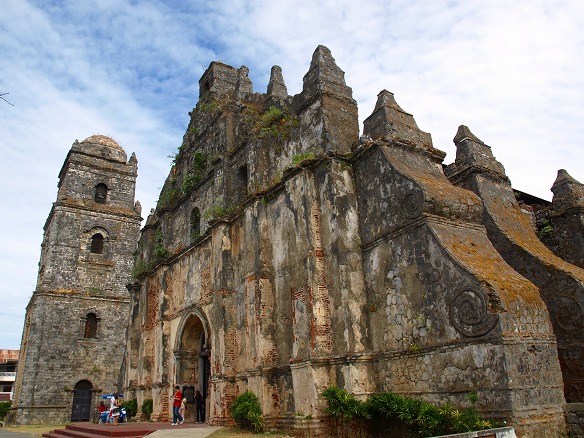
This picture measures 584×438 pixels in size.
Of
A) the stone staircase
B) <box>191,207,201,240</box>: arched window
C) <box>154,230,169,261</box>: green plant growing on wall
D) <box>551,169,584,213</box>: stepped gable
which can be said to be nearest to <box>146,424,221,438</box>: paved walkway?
the stone staircase

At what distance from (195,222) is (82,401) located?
15.2 meters

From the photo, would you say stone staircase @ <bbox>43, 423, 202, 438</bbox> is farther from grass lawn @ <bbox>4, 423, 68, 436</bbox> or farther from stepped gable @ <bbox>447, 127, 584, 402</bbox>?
stepped gable @ <bbox>447, 127, 584, 402</bbox>

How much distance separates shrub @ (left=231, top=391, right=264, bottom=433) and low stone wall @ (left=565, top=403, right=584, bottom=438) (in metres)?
6.20

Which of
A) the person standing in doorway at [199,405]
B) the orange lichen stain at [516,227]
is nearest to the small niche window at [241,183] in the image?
the person standing in doorway at [199,405]

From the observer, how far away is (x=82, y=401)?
26.5 m

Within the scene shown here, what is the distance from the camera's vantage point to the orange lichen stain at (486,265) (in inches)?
290

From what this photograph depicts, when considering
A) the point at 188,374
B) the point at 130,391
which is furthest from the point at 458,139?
the point at 130,391

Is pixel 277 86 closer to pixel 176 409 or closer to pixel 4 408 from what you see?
pixel 176 409

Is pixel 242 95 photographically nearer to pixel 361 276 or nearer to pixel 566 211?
pixel 361 276

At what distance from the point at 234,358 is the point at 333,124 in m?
6.51

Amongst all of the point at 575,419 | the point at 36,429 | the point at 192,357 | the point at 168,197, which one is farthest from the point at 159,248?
the point at 575,419

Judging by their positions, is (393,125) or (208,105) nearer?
(393,125)

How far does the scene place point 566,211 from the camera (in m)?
12.7

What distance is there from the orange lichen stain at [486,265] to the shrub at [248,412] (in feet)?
18.9
